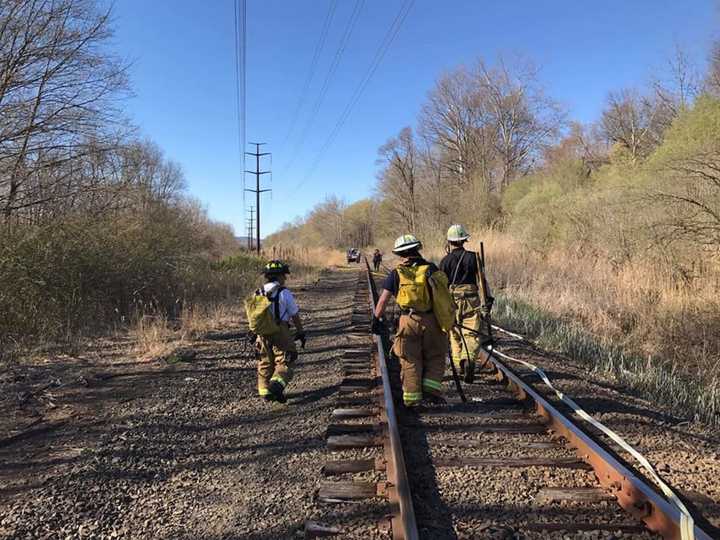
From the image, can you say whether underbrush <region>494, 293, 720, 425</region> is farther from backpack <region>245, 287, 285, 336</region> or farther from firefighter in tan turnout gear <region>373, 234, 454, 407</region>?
backpack <region>245, 287, 285, 336</region>

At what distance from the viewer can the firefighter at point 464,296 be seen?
21.2 feet

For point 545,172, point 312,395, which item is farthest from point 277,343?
point 545,172

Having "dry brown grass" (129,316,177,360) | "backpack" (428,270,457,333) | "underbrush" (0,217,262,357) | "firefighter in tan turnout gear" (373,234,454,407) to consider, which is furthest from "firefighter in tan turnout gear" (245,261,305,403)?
"underbrush" (0,217,262,357)

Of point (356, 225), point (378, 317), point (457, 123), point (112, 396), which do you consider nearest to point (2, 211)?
point (112, 396)

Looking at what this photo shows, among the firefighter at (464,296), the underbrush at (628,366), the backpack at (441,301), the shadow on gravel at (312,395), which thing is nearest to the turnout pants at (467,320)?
the firefighter at (464,296)

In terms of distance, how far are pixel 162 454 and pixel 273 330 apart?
68.4 inches

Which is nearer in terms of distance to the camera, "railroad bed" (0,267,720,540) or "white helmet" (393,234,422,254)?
"railroad bed" (0,267,720,540)

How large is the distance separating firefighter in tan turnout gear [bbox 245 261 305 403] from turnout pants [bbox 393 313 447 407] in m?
1.24

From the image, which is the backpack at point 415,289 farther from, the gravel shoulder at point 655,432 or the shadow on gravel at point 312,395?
the gravel shoulder at point 655,432

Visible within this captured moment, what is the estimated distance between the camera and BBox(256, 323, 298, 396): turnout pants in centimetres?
571

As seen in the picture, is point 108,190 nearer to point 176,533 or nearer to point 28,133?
point 28,133

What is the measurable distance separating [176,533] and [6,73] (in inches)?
461

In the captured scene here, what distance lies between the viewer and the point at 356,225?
99938 millimetres

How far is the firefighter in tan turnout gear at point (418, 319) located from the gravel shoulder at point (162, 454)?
39.7 inches
